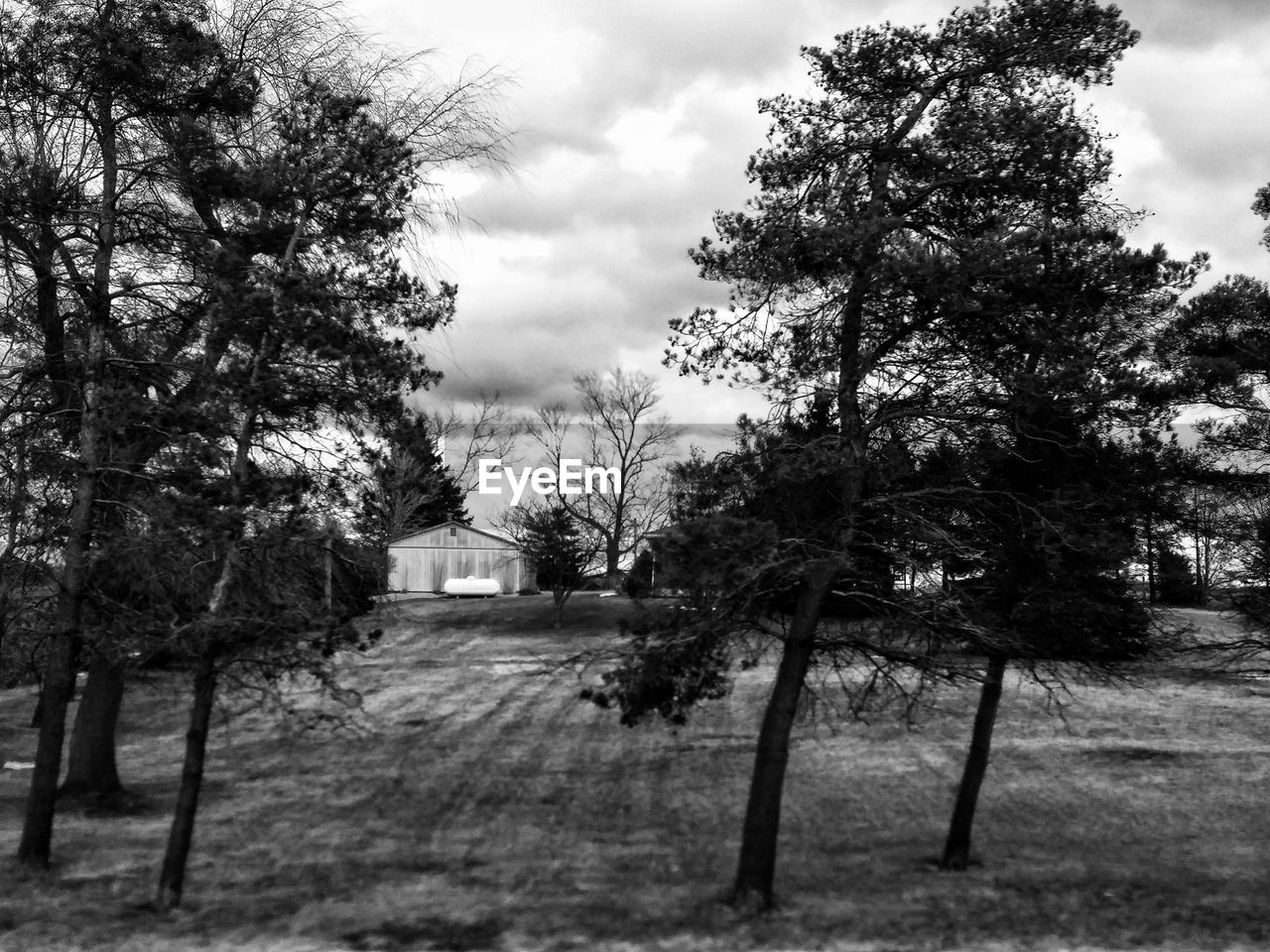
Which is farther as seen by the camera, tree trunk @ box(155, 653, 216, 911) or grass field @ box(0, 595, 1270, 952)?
grass field @ box(0, 595, 1270, 952)

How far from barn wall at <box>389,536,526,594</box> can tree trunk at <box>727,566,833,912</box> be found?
48.8 meters

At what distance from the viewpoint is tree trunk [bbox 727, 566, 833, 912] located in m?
12.8

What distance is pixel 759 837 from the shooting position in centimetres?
1283

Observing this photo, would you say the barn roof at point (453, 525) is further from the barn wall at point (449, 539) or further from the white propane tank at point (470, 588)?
the white propane tank at point (470, 588)

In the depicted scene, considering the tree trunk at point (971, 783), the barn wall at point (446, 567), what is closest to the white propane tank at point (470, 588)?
the barn wall at point (446, 567)

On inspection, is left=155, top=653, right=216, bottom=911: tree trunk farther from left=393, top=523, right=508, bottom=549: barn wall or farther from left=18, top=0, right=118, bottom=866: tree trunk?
left=393, top=523, right=508, bottom=549: barn wall

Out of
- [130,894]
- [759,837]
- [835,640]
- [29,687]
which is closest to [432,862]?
[130,894]

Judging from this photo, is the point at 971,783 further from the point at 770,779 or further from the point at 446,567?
the point at 446,567

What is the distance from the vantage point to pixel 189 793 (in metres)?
12.3

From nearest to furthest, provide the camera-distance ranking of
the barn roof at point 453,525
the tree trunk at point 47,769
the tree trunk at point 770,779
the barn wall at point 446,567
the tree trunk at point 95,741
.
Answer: the tree trunk at point 770,779 < the tree trunk at point 47,769 < the tree trunk at point 95,741 < the barn roof at point 453,525 < the barn wall at point 446,567

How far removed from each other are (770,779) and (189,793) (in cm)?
640

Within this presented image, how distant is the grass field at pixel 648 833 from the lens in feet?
40.7

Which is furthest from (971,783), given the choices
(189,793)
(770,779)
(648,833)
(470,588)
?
(470,588)

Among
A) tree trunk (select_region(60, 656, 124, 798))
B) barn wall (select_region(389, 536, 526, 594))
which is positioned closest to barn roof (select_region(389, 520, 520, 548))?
barn wall (select_region(389, 536, 526, 594))
